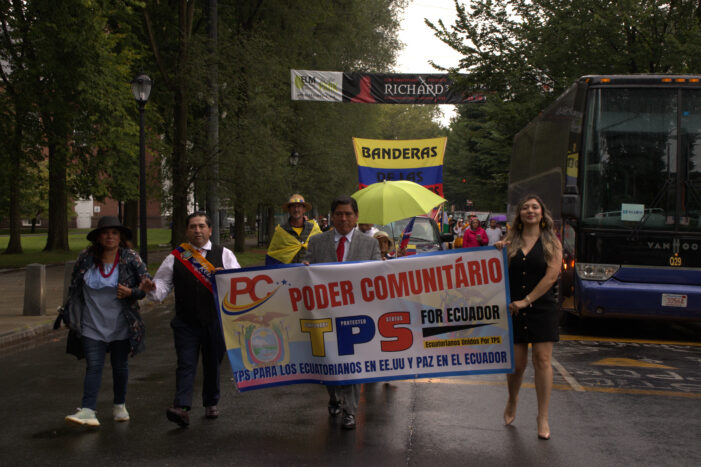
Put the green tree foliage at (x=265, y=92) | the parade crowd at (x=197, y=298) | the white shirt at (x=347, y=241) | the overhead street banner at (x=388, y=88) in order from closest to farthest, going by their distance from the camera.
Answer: the parade crowd at (x=197, y=298) → the white shirt at (x=347, y=241) → the green tree foliage at (x=265, y=92) → the overhead street banner at (x=388, y=88)

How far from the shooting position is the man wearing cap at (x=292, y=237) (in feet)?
28.0

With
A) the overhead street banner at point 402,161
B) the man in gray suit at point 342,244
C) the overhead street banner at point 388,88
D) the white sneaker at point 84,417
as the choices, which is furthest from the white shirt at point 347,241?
the overhead street banner at point 388,88

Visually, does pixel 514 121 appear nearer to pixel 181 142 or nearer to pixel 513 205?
pixel 513 205

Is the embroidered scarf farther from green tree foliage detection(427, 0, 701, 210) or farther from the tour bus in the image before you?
green tree foliage detection(427, 0, 701, 210)

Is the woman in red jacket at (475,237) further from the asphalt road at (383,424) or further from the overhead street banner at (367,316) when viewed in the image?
the overhead street banner at (367,316)

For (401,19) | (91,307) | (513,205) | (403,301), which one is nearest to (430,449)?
(403,301)

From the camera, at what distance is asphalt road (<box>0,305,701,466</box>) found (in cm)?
538

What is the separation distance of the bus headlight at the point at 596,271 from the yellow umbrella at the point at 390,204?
99.5 inches

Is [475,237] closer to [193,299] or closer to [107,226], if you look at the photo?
[193,299]

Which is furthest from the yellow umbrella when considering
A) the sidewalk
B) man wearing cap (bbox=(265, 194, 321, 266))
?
the sidewalk

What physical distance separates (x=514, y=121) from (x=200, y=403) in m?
17.1

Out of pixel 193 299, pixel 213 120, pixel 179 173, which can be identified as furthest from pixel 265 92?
pixel 193 299

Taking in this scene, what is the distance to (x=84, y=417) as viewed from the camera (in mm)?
6043

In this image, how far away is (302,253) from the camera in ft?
27.9
